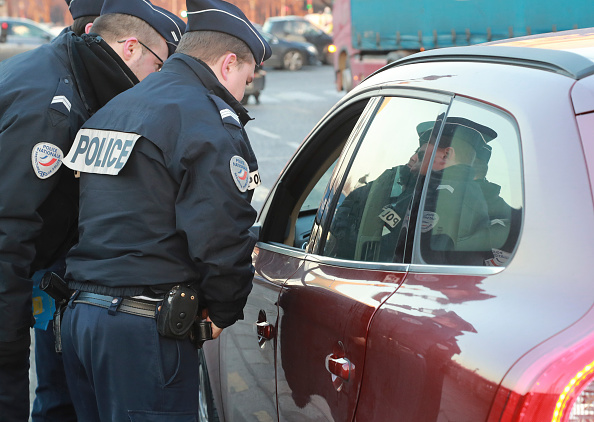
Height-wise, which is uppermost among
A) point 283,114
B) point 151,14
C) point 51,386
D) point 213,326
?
point 283,114

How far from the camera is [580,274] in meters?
1.51

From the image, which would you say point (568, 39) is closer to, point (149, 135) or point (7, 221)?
point (149, 135)

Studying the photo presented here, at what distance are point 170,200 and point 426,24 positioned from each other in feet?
41.8

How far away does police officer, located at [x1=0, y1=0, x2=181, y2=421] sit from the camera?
2756 mm

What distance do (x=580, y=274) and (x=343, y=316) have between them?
0.66 metres

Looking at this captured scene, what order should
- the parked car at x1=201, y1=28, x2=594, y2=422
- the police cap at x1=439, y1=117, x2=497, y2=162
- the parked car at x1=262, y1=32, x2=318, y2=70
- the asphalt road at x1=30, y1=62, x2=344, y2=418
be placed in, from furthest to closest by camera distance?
1. the parked car at x1=262, y1=32, x2=318, y2=70
2. the asphalt road at x1=30, y1=62, x2=344, y2=418
3. the police cap at x1=439, y1=117, x2=497, y2=162
4. the parked car at x1=201, y1=28, x2=594, y2=422

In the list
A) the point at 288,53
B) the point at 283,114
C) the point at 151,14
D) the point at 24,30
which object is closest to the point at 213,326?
the point at 151,14

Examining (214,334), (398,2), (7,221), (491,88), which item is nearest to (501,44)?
(491,88)

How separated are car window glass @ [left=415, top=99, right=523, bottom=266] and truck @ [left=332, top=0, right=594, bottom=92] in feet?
36.3

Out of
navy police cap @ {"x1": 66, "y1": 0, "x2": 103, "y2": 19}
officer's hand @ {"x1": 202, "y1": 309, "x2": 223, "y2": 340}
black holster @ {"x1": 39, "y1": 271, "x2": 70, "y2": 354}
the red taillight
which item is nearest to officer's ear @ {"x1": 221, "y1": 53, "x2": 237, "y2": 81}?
officer's hand @ {"x1": 202, "y1": 309, "x2": 223, "y2": 340}

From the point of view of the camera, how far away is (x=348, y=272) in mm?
2156

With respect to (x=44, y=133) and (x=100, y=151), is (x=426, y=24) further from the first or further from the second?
(x=100, y=151)

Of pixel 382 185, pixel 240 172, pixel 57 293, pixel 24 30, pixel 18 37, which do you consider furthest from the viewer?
pixel 24 30

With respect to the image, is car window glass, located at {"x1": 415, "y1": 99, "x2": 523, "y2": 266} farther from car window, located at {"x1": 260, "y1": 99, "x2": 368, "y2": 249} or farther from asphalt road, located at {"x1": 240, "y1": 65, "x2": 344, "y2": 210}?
asphalt road, located at {"x1": 240, "y1": 65, "x2": 344, "y2": 210}
